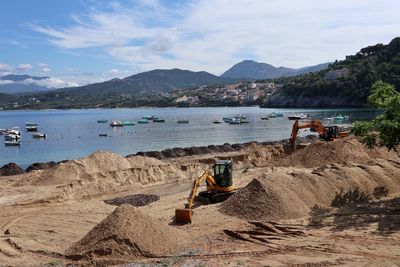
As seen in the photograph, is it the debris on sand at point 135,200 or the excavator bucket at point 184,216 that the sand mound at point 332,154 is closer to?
the debris on sand at point 135,200

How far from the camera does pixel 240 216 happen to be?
17891 mm

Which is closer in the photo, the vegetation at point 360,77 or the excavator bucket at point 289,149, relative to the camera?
the excavator bucket at point 289,149

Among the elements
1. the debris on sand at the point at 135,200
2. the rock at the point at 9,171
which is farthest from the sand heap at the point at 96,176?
the rock at the point at 9,171

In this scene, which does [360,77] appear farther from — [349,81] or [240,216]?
[240,216]

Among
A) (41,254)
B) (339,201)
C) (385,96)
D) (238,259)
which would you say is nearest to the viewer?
(238,259)

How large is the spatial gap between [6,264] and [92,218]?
5.49 m

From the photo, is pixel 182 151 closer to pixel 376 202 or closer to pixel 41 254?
pixel 376 202

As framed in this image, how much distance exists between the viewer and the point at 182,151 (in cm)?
4566

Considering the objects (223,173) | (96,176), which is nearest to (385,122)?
(223,173)

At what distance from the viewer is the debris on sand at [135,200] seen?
22.8 metres

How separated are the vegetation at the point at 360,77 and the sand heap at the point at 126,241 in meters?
121

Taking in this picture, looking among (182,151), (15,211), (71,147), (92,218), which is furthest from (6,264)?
(71,147)

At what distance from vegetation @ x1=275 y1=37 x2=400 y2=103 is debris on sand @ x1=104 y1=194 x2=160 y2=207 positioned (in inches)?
4460

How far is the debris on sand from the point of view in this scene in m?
22.8
